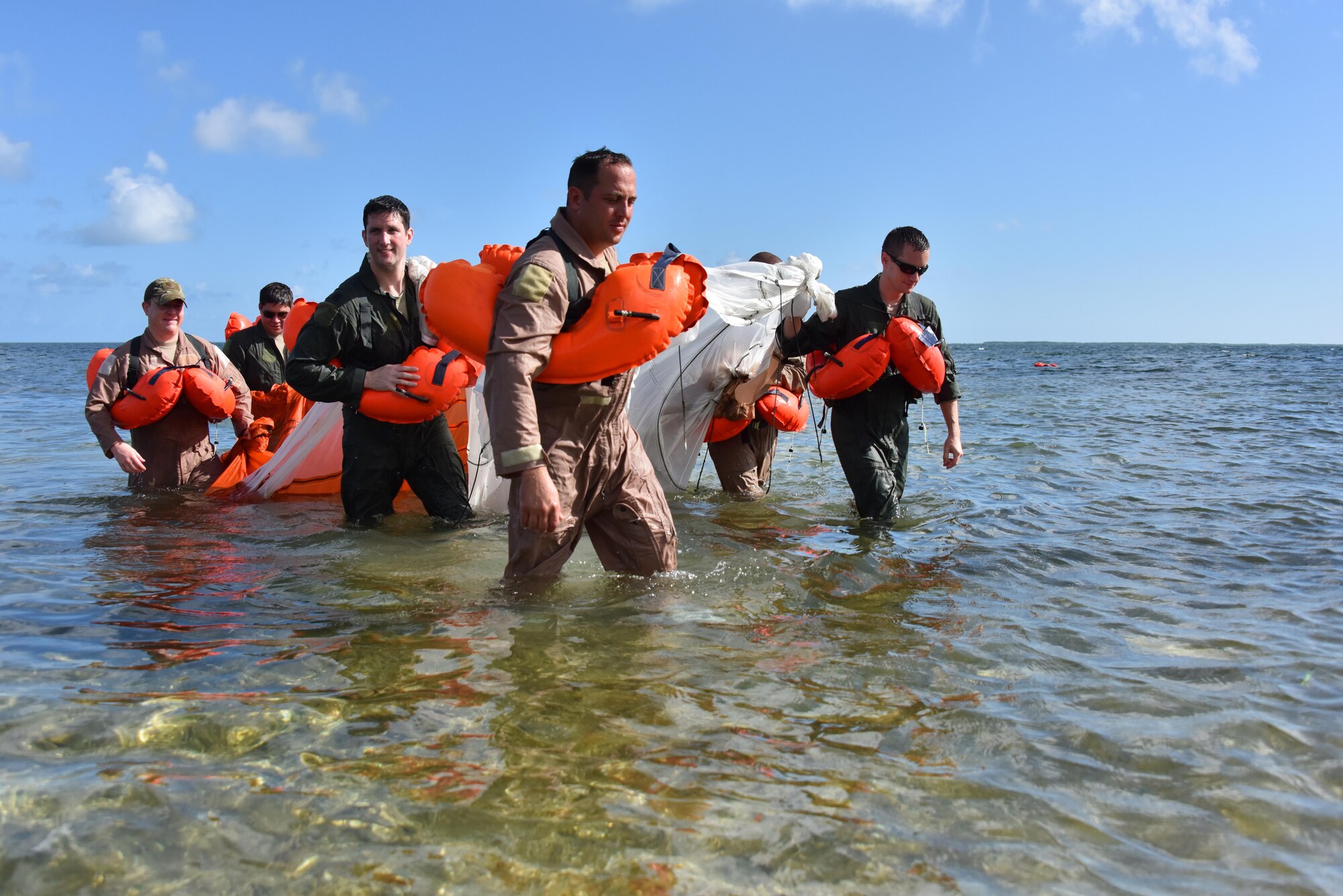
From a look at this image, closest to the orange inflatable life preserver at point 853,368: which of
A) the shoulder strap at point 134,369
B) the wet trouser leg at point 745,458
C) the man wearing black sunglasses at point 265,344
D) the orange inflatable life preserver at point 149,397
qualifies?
the wet trouser leg at point 745,458

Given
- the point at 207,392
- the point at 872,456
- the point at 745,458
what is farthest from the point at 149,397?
the point at 872,456

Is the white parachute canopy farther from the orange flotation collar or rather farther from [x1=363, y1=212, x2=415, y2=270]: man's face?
[x1=363, y1=212, x2=415, y2=270]: man's face

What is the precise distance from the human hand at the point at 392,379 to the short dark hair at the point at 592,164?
2219 mm

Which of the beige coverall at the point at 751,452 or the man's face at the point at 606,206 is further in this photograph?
the beige coverall at the point at 751,452

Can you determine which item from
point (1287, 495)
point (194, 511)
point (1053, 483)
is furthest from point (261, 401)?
point (1287, 495)

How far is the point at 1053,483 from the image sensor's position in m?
9.05

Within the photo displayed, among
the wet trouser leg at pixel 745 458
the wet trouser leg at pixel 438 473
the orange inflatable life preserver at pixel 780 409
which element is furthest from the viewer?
the wet trouser leg at pixel 745 458

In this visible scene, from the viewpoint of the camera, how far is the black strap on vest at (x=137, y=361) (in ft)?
23.3

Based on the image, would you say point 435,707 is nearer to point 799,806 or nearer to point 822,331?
point 799,806

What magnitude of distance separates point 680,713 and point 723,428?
4.53m

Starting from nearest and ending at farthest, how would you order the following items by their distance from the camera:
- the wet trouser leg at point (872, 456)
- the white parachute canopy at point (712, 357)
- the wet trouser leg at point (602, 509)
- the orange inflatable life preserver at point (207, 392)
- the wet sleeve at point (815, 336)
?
the wet trouser leg at point (602, 509), the wet trouser leg at point (872, 456), the wet sleeve at point (815, 336), the white parachute canopy at point (712, 357), the orange inflatable life preserver at point (207, 392)

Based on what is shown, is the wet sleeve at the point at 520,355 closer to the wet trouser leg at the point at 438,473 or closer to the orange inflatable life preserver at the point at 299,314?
the wet trouser leg at the point at 438,473

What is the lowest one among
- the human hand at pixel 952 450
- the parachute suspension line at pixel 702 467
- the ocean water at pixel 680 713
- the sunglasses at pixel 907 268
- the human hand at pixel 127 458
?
the ocean water at pixel 680 713

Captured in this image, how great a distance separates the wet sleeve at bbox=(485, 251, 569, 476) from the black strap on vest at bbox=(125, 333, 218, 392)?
4.76 metres
